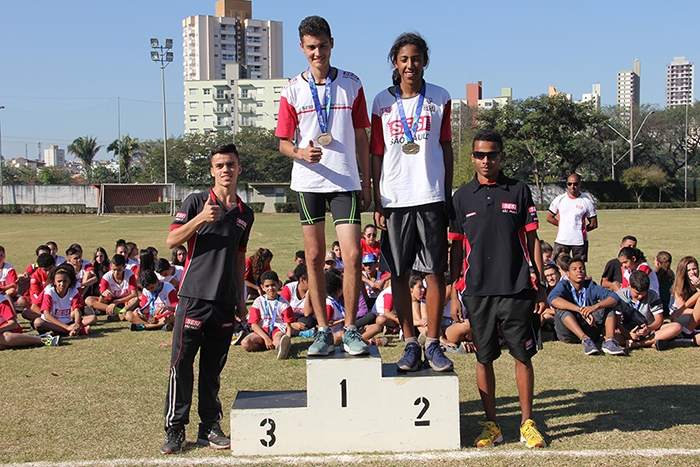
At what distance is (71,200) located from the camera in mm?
69750

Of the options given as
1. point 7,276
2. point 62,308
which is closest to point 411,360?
point 62,308

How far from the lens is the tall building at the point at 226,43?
519 ft

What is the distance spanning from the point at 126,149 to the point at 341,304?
9394 cm

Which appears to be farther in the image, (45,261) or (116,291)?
(116,291)

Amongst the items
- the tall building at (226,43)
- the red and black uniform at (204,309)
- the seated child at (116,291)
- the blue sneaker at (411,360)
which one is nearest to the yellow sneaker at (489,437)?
the blue sneaker at (411,360)

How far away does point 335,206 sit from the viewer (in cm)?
537

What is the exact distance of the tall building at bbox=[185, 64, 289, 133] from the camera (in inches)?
4673

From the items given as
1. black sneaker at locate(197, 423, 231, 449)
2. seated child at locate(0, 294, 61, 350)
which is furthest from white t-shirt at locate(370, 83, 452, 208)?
seated child at locate(0, 294, 61, 350)

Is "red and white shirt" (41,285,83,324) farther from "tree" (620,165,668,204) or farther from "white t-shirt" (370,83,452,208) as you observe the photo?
"tree" (620,165,668,204)

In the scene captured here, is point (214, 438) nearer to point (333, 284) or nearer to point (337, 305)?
point (333, 284)

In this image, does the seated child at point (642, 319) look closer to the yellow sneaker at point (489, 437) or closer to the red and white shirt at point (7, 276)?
the yellow sneaker at point (489, 437)

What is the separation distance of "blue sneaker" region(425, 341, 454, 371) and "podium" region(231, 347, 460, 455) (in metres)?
0.21

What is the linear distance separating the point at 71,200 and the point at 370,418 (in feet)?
233

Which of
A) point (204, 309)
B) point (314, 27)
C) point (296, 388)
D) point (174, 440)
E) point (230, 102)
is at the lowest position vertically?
point (296, 388)
